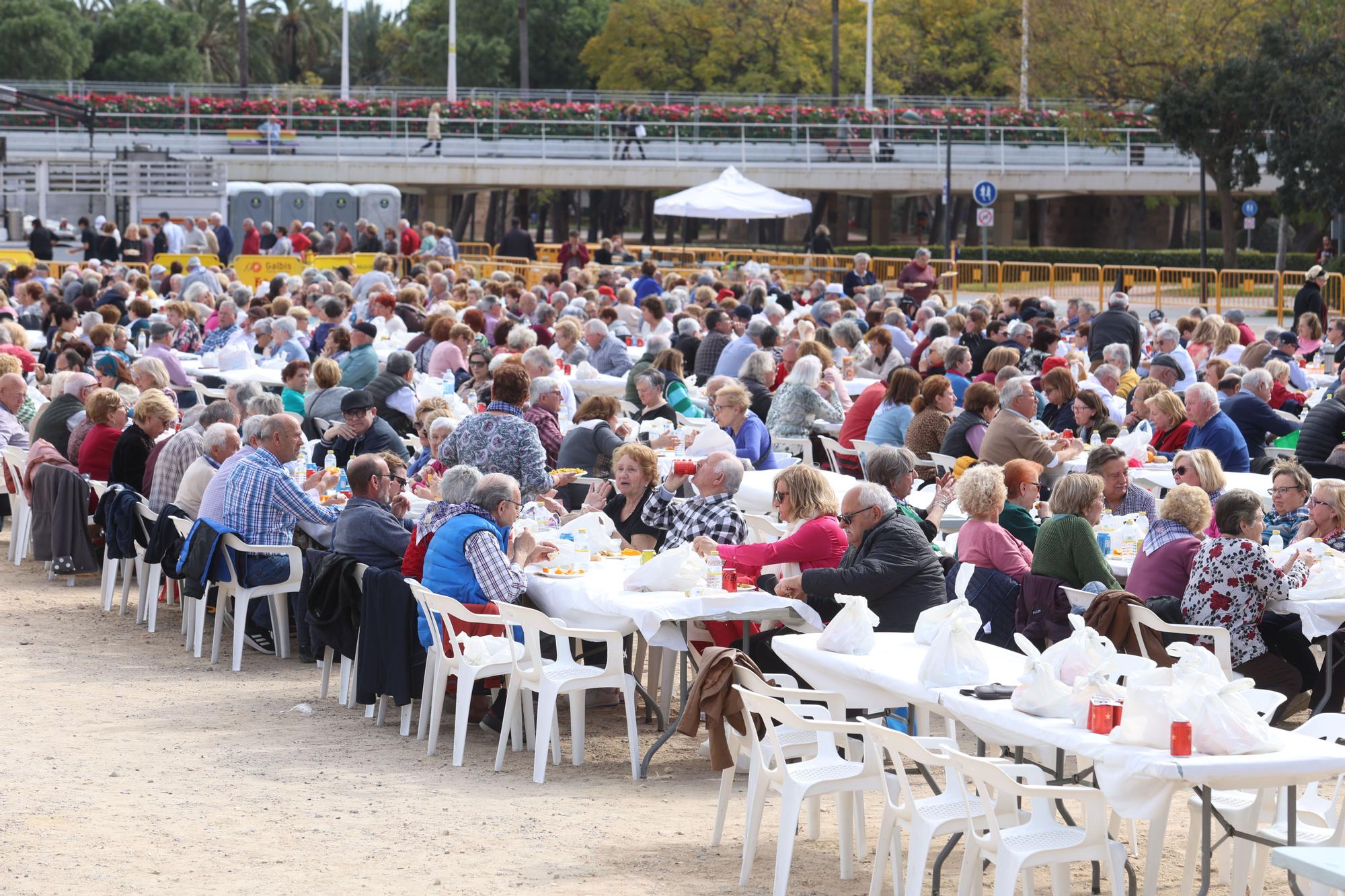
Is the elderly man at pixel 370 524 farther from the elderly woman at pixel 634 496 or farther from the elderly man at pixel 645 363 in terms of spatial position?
the elderly man at pixel 645 363

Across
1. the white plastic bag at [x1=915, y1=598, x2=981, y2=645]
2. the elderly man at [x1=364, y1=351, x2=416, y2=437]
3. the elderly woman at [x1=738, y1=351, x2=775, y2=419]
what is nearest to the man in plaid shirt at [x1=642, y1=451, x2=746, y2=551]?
the white plastic bag at [x1=915, y1=598, x2=981, y2=645]

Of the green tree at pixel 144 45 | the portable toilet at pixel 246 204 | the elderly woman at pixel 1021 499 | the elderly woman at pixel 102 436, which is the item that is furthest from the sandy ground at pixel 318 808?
the green tree at pixel 144 45

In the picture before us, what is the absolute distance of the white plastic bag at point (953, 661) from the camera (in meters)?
6.04

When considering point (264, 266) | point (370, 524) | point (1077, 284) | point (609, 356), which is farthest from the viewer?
point (1077, 284)

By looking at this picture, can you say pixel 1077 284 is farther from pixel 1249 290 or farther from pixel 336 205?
pixel 336 205

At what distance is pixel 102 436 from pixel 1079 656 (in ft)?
24.1

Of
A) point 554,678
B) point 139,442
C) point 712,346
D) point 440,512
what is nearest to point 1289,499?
point 554,678

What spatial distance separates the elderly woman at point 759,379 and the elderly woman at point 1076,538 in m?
5.89

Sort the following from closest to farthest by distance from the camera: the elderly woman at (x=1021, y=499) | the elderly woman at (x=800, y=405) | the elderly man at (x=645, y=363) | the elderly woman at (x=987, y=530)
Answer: the elderly woman at (x=987, y=530)
the elderly woman at (x=1021, y=499)
the elderly woman at (x=800, y=405)
the elderly man at (x=645, y=363)

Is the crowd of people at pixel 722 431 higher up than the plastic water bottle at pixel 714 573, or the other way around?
the crowd of people at pixel 722 431

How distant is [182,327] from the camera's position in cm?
1800

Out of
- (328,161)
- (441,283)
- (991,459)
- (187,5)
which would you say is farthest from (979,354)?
(187,5)

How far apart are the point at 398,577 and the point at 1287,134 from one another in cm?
3240

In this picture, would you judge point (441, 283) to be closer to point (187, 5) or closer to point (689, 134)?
point (689, 134)
